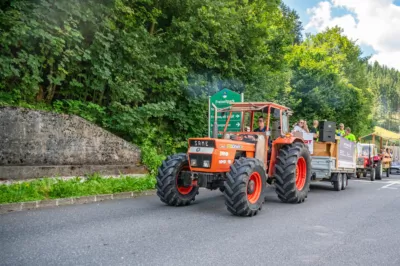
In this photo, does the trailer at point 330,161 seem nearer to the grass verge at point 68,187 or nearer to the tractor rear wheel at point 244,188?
the tractor rear wheel at point 244,188

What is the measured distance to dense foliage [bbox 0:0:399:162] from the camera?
10.4 meters

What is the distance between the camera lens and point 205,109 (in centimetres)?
1552

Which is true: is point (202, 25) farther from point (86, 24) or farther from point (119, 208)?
point (119, 208)

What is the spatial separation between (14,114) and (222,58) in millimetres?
9600

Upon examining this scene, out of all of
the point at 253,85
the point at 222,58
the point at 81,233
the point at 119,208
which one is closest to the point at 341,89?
the point at 253,85

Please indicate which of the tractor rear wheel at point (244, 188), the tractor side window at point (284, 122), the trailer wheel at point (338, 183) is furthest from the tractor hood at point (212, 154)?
the trailer wheel at point (338, 183)

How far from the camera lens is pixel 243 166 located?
286 inches

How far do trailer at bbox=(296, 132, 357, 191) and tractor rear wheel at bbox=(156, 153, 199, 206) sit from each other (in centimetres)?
514

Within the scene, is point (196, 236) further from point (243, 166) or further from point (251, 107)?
point (251, 107)

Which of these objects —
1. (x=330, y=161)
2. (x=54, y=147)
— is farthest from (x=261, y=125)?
(x=54, y=147)

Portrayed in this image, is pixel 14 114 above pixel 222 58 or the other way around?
the other way around

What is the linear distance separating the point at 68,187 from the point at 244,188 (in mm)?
4503

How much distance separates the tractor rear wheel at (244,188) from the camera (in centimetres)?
702

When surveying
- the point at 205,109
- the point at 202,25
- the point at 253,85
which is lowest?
the point at 205,109
